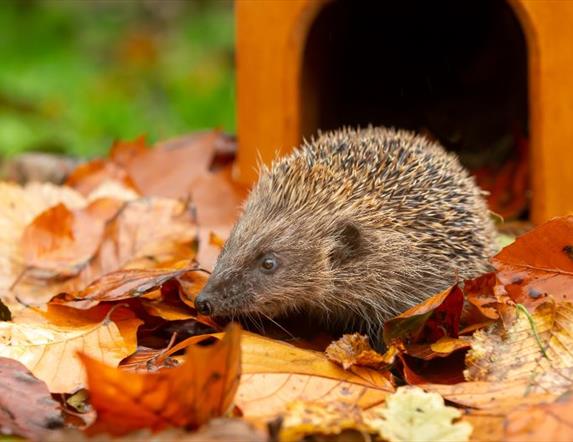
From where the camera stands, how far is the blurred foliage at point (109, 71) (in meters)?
10.0

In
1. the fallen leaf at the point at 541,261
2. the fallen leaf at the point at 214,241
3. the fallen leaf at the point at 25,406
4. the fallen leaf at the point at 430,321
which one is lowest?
the fallen leaf at the point at 25,406

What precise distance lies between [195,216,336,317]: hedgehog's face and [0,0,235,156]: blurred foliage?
15.6 ft

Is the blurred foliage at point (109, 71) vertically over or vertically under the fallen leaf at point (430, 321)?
over

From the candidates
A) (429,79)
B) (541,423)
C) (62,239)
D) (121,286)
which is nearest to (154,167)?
(62,239)

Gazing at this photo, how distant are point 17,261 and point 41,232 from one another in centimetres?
23

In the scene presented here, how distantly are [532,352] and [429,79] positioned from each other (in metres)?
3.76

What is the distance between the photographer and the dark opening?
247 inches

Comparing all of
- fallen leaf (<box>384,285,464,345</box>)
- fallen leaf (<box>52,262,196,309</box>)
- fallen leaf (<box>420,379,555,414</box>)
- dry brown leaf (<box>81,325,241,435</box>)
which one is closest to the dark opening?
fallen leaf (<box>52,262,196,309</box>)

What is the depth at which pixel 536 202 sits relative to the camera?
5.09 metres

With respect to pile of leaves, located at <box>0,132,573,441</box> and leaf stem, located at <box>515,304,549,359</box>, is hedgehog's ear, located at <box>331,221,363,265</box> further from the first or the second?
leaf stem, located at <box>515,304,549,359</box>

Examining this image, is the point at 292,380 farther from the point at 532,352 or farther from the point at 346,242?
the point at 346,242

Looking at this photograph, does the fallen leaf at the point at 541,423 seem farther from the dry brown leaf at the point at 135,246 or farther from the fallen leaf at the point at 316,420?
the dry brown leaf at the point at 135,246

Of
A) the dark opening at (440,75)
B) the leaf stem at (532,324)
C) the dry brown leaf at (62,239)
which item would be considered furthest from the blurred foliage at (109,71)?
the leaf stem at (532,324)

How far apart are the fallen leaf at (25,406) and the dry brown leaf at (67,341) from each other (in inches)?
4.8
